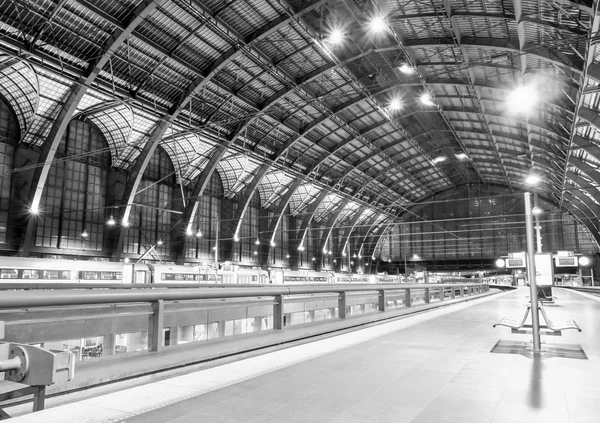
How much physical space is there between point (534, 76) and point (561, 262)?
57.9 ft

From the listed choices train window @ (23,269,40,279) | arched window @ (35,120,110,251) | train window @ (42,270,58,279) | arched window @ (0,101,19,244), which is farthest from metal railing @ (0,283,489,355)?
arched window @ (35,120,110,251)

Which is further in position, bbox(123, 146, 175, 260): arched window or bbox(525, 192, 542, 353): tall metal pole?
bbox(123, 146, 175, 260): arched window

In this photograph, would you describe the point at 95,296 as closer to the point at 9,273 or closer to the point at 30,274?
the point at 9,273

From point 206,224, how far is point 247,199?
5267mm

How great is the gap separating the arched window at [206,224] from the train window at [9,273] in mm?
24108

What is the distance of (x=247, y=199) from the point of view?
1721 inches

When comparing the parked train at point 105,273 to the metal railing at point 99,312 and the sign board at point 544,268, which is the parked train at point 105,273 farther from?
the sign board at point 544,268

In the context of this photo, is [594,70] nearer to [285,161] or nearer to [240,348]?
[240,348]

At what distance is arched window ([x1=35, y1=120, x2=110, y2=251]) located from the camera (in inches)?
1222

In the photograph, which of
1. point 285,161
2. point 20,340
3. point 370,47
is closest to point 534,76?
point 370,47

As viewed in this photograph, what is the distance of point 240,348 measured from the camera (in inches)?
219

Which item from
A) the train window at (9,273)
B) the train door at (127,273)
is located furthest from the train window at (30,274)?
the train door at (127,273)

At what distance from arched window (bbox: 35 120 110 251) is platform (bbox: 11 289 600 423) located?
96.4 feet

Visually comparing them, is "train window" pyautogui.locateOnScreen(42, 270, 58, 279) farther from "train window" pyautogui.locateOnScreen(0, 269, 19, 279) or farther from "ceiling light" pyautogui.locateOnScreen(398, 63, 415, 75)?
"ceiling light" pyautogui.locateOnScreen(398, 63, 415, 75)
